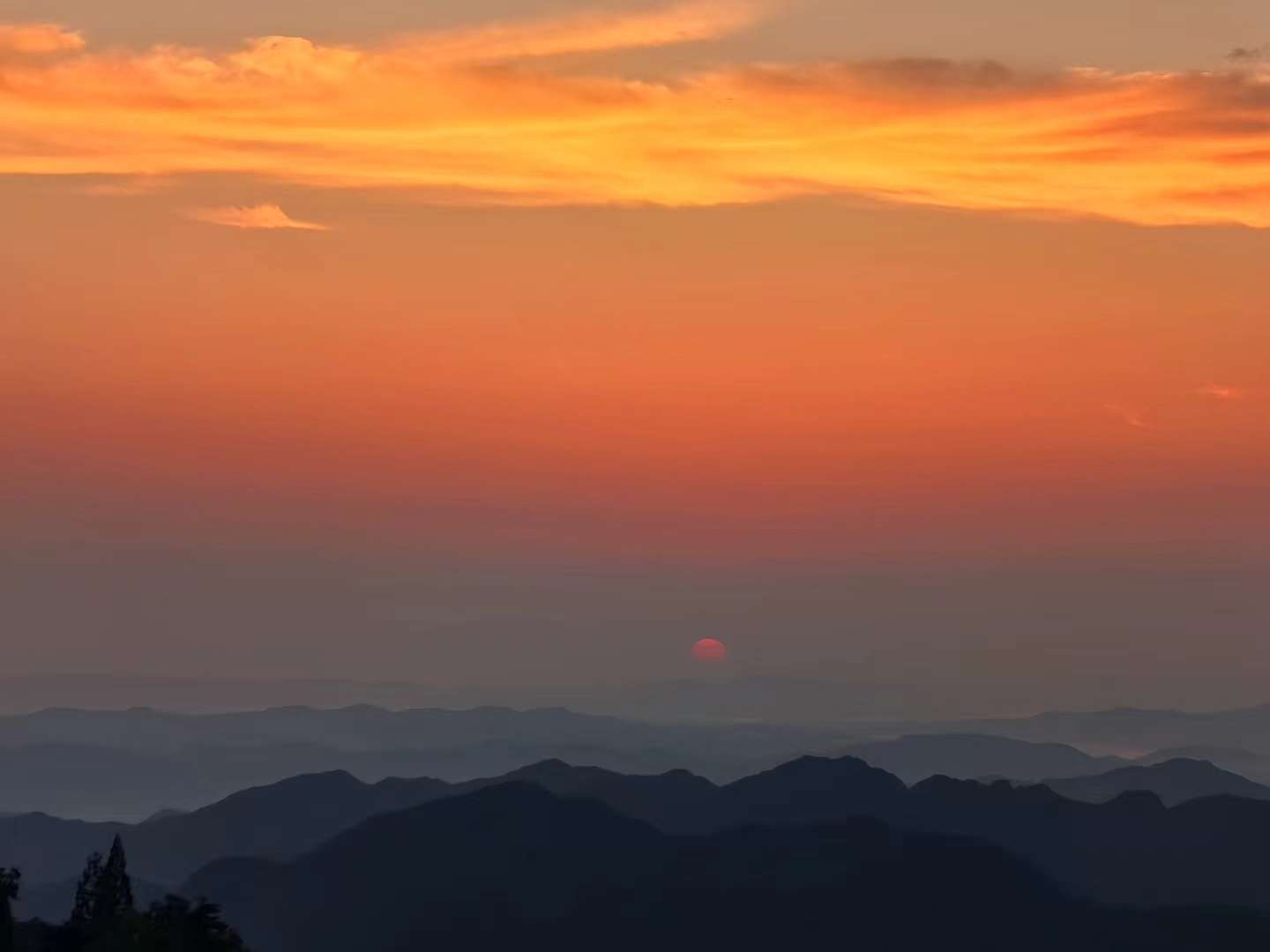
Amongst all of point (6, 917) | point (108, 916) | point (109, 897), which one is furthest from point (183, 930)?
Answer: point (6, 917)

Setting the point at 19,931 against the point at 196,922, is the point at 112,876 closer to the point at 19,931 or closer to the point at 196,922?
the point at 196,922

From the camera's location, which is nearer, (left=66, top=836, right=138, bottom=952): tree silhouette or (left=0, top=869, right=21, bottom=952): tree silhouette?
(left=66, top=836, right=138, bottom=952): tree silhouette

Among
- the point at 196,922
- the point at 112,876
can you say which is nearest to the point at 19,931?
the point at 112,876

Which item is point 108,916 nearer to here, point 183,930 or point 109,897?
point 109,897

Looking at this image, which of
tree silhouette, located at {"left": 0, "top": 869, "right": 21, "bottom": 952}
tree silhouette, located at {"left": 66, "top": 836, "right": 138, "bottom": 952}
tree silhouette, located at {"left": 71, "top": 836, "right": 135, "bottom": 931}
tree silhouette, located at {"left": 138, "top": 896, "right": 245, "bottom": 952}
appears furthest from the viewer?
tree silhouette, located at {"left": 71, "top": 836, "right": 135, "bottom": 931}

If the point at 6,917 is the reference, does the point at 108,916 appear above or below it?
above

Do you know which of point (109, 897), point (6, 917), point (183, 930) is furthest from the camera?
point (109, 897)

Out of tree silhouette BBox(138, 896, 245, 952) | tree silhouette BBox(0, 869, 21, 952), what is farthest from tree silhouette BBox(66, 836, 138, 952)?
tree silhouette BBox(0, 869, 21, 952)

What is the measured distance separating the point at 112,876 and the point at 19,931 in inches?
1143

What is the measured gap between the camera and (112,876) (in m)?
165

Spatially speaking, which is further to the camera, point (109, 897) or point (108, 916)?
point (109, 897)

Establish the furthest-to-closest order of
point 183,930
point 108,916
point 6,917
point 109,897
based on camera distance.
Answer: point 109,897 < point 108,916 < point 183,930 < point 6,917

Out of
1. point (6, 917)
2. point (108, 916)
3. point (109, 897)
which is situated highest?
point (109, 897)

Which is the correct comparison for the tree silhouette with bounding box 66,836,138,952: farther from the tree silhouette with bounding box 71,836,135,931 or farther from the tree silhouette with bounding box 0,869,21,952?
the tree silhouette with bounding box 0,869,21,952
